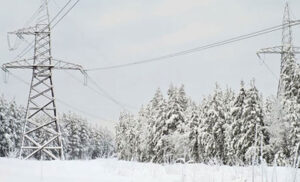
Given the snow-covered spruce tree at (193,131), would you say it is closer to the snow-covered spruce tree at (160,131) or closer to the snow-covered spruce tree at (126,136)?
the snow-covered spruce tree at (160,131)

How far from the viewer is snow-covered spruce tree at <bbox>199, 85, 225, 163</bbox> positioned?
169 ft

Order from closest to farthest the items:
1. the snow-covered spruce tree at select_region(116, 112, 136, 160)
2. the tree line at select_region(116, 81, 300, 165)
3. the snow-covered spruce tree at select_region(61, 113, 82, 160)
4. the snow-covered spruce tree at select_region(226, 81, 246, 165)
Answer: the tree line at select_region(116, 81, 300, 165), the snow-covered spruce tree at select_region(226, 81, 246, 165), the snow-covered spruce tree at select_region(116, 112, 136, 160), the snow-covered spruce tree at select_region(61, 113, 82, 160)

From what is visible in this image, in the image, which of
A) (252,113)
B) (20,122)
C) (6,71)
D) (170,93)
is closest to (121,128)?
(20,122)

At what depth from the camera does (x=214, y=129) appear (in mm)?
51375

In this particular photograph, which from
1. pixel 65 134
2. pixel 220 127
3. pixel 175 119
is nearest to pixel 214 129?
pixel 220 127

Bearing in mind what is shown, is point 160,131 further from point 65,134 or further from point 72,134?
point 72,134

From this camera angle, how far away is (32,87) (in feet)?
63.0

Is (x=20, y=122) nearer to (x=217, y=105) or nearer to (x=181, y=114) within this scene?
(x=181, y=114)

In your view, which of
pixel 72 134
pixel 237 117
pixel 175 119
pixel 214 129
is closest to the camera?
pixel 237 117

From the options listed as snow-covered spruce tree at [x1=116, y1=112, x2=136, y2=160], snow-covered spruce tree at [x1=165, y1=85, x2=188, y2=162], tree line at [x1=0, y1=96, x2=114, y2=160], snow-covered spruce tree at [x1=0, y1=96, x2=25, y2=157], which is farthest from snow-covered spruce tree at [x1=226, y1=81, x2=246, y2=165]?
snow-covered spruce tree at [x1=0, y1=96, x2=25, y2=157]

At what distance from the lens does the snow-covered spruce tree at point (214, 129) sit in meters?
51.6

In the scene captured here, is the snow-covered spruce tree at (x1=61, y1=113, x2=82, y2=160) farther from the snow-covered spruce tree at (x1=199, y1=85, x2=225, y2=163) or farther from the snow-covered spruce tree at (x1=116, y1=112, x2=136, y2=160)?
the snow-covered spruce tree at (x1=199, y1=85, x2=225, y2=163)

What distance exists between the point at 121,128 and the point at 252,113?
2306 inches

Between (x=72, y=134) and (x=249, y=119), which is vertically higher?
(x=72, y=134)
